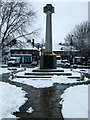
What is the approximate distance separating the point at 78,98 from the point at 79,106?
884 mm

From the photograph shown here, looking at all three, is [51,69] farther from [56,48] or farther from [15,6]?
[56,48]

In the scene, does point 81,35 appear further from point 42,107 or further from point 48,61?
point 42,107

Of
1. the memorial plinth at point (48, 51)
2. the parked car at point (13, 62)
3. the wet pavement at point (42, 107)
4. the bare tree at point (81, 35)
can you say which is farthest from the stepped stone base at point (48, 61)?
the parked car at point (13, 62)

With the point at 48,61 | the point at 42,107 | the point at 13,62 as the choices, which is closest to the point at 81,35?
the point at 13,62

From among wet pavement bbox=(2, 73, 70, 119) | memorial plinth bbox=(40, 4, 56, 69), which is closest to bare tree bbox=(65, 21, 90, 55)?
memorial plinth bbox=(40, 4, 56, 69)

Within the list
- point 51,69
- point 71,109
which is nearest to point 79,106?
point 71,109

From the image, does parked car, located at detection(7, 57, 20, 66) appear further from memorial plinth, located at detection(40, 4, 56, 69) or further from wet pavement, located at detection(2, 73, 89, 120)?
wet pavement, located at detection(2, 73, 89, 120)

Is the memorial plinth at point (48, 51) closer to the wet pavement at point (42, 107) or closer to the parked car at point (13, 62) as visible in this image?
the wet pavement at point (42, 107)

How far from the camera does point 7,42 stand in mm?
19422

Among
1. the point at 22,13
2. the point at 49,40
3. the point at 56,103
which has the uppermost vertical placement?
the point at 22,13

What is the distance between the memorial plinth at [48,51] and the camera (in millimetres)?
15242

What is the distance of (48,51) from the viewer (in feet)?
52.2

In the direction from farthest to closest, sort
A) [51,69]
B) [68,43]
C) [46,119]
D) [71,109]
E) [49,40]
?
[68,43] → [49,40] → [51,69] → [71,109] → [46,119]

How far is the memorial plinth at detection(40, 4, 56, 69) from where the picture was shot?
15.2m
